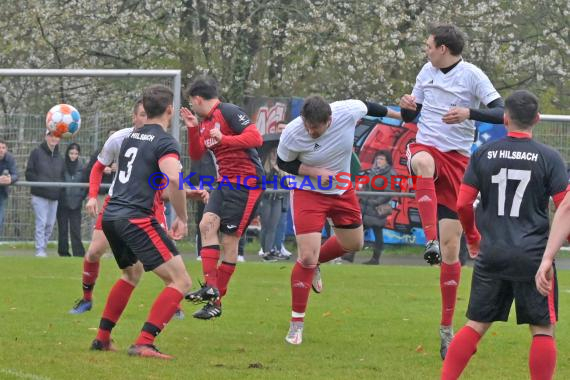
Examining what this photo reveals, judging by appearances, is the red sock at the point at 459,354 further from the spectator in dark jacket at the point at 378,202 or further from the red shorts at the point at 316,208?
the spectator in dark jacket at the point at 378,202

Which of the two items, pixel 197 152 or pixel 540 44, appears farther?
pixel 540 44

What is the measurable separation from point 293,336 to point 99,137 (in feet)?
29.9

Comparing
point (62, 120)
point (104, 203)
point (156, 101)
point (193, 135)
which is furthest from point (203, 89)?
point (62, 120)

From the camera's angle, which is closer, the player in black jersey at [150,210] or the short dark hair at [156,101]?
the player in black jersey at [150,210]

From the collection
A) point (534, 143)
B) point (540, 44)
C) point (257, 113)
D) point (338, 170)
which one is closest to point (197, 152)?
point (338, 170)

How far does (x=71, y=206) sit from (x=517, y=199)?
1249cm

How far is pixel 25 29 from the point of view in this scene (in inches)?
993

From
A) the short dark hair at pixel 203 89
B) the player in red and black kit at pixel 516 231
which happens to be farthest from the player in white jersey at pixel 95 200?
the player in red and black kit at pixel 516 231

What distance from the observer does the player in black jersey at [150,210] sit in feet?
26.1

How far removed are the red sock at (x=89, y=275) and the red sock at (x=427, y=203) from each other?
3.32m

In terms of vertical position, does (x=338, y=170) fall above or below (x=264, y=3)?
below

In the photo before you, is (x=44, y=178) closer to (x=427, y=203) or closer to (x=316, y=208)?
(x=316, y=208)

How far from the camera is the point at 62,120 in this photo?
15.0m

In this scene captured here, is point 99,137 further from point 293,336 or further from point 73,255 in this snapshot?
point 293,336
